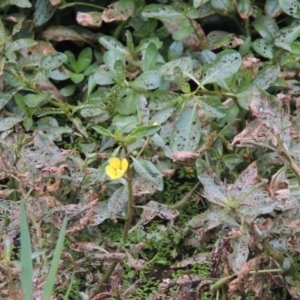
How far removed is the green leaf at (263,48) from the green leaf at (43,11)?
0.69 metres

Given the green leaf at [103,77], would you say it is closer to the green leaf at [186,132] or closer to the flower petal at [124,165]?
the green leaf at [186,132]

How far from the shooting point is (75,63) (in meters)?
2.70

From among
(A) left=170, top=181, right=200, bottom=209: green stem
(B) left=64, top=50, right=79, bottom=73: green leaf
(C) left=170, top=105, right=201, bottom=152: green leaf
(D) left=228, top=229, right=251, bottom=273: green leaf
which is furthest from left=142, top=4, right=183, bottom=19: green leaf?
(D) left=228, top=229, right=251, bottom=273: green leaf

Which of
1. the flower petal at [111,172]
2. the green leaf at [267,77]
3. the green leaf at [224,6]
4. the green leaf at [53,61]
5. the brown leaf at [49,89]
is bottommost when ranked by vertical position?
the brown leaf at [49,89]

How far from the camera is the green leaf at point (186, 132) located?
217 cm

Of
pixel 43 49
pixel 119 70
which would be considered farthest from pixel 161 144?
pixel 43 49

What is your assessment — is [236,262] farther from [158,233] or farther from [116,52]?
[116,52]

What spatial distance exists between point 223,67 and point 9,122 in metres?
0.67

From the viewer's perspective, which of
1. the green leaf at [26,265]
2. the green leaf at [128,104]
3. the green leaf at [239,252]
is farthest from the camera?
the green leaf at [128,104]

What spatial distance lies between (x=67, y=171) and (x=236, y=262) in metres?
0.58

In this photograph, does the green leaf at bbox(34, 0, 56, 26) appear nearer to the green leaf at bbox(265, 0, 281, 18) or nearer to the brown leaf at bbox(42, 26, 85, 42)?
the brown leaf at bbox(42, 26, 85, 42)

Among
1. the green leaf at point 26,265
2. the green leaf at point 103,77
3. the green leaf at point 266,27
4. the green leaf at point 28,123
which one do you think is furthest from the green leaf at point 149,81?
the green leaf at point 26,265

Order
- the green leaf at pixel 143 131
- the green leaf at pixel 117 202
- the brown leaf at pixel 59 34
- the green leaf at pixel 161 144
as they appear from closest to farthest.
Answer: the green leaf at pixel 143 131 < the green leaf at pixel 117 202 < the green leaf at pixel 161 144 < the brown leaf at pixel 59 34

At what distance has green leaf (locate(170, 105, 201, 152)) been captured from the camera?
2.17 m
